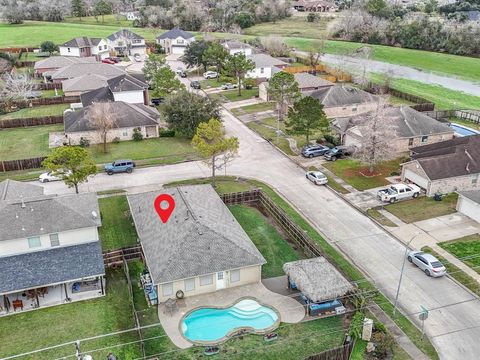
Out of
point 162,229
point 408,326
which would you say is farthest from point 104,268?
point 408,326

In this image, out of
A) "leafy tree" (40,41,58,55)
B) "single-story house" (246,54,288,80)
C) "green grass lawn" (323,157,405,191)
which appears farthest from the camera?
"leafy tree" (40,41,58,55)

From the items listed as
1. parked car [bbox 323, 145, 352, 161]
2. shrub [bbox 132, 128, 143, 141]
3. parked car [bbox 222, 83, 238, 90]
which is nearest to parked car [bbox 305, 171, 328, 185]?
parked car [bbox 323, 145, 352, 161]

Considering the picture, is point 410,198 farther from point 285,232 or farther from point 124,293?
point 124,293

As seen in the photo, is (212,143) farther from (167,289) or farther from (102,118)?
(167,289)

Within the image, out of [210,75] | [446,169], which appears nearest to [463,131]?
[446,169]

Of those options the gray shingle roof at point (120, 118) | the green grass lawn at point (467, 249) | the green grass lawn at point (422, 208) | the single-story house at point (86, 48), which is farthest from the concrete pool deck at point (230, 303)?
the single-story house at point (86, 48)

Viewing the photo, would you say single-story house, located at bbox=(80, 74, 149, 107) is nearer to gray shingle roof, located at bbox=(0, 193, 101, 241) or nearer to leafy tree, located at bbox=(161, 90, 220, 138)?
leafy tree, located at bbox=(161, 90, 220, 138)

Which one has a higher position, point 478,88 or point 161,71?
point 161,71
